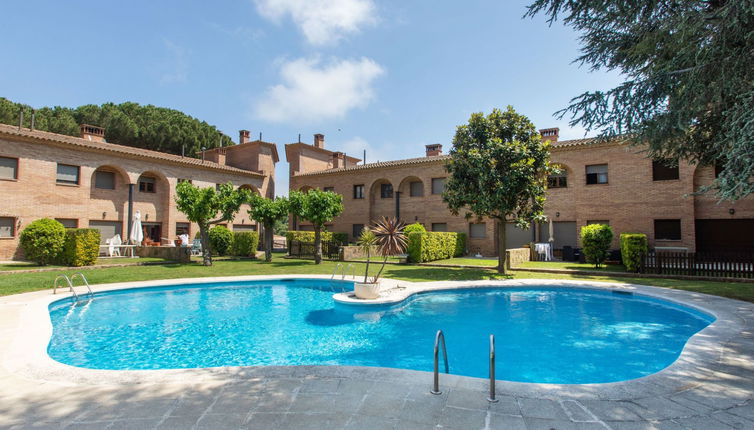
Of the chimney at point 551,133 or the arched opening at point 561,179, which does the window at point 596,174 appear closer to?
the arched opening at point 561,179

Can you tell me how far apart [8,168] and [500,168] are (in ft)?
82.5

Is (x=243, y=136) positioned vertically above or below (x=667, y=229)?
above

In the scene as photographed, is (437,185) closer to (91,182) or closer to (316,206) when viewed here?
(316,206)

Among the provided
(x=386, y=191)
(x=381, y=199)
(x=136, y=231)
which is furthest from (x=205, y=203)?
(x=386, y=191)

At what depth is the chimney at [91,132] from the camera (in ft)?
82.8

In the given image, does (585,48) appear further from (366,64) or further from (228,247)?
(228,247)

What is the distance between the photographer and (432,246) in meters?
19.9

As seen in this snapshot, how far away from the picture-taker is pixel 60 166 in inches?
810

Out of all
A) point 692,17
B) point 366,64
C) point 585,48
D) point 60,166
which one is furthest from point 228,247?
point 692,17

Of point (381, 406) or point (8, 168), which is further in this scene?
point (8, 168)

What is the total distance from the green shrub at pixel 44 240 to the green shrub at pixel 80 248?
0.94 feet

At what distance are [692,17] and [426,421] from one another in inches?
330

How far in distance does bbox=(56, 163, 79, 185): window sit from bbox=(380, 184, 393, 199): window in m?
19.9

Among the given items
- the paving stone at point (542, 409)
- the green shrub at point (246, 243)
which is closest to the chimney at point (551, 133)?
the green shrub at point (246, 243)
